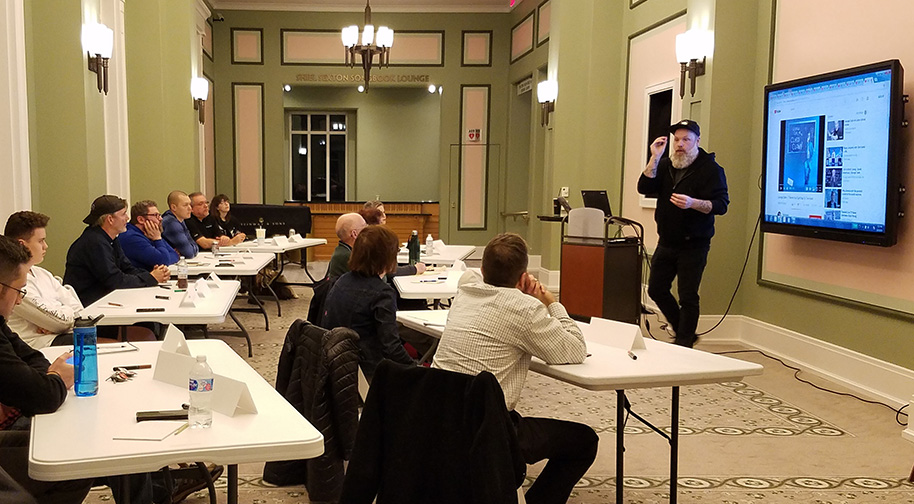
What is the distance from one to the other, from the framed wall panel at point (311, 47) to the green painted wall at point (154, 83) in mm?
4214

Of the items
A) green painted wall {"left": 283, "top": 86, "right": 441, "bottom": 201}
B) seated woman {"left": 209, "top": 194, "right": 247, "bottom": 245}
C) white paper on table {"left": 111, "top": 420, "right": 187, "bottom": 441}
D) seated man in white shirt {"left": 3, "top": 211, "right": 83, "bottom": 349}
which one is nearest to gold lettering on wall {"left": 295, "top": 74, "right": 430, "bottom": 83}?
green painted wall {"left": 283, "top": 86, "right": 441, "bottom": 201}

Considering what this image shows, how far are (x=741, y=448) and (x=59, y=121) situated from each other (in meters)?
5.07

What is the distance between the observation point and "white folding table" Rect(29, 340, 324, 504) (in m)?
1.71

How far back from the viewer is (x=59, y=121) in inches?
221

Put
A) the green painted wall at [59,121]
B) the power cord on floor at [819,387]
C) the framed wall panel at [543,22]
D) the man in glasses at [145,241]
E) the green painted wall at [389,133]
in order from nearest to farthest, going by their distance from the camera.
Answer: the power cord on floor at [819,387] → the man in glasses at [145,241] → the green painted wall at [59,121] → the framed wall panel at [543,22] → the green painted wall at [389,133]

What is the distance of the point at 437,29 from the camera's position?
13078 mm

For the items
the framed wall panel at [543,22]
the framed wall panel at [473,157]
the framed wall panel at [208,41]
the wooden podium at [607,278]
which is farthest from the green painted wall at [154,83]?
the framed wall panel at [473,157]

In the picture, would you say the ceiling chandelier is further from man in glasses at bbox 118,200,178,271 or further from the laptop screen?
man in glasses at bbox 118,200,178,271

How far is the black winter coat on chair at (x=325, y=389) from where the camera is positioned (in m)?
2.82

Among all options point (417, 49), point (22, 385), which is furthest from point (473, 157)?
point (22, 385)

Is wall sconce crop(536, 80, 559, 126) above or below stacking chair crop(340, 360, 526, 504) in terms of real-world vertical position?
above

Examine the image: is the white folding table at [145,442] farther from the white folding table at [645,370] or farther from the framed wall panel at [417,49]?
the framed wall panel at [417,49]

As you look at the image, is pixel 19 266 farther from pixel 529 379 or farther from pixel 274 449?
pixel 529 379

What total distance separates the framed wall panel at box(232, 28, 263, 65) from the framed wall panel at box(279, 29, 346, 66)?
37 centimetres
